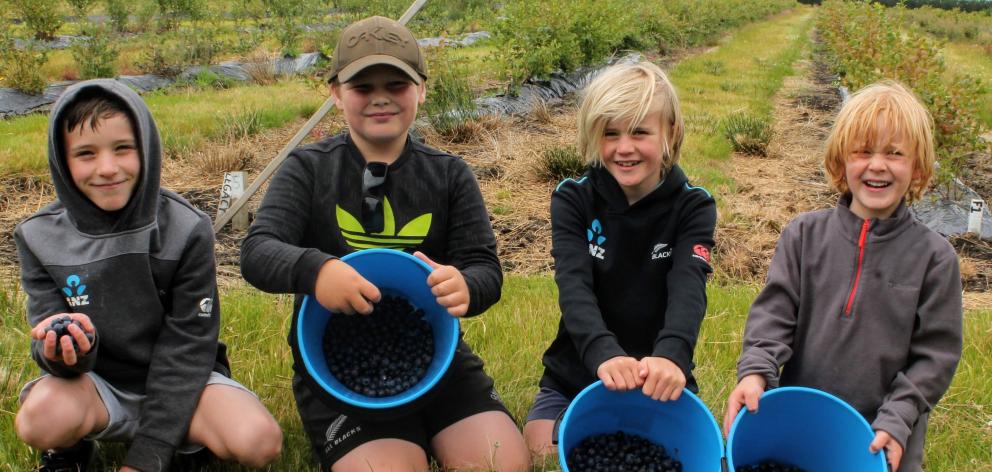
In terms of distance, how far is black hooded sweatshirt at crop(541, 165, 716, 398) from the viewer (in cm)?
214

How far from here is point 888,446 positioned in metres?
1.77

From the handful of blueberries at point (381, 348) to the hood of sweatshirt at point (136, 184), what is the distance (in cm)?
60

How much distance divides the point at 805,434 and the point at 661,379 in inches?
18.1

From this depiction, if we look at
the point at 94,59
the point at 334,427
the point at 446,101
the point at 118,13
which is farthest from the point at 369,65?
the point at 118,13

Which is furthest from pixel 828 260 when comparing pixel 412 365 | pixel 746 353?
pixel 412 365

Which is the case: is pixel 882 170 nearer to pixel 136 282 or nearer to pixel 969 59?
pixel 136 282

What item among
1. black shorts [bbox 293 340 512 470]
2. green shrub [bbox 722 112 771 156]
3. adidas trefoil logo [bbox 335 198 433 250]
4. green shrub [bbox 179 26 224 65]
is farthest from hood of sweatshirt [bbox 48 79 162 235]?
green shrub [bbox 179 26 224 65]

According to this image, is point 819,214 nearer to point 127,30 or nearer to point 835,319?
point 835,319

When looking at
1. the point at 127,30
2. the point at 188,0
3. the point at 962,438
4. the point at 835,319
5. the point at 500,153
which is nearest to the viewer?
the point at 835,319

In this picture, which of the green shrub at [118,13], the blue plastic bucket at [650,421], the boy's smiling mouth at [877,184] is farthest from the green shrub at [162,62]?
the boy's smiling mouth at [877,184]

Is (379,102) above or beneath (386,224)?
above

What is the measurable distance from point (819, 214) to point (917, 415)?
0.60 meters

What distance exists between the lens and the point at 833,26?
21234 mm

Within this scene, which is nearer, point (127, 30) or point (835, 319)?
point (835, 319)
